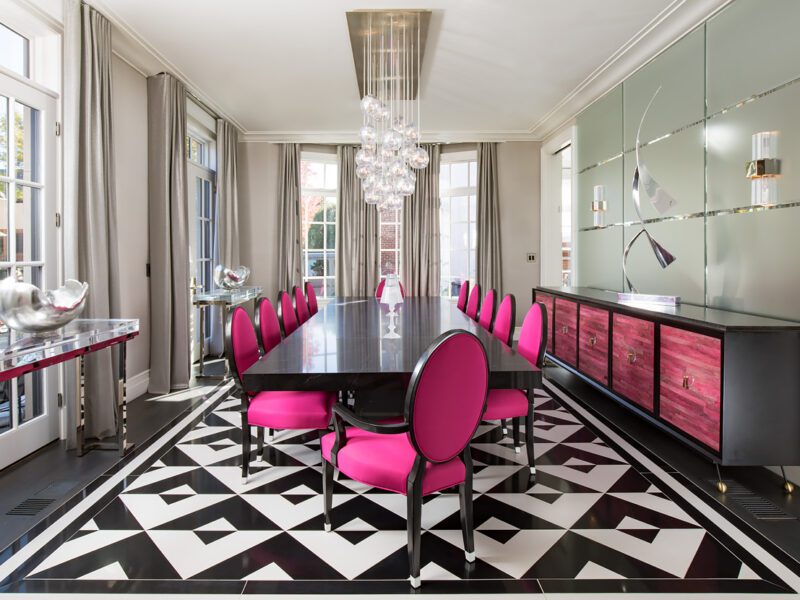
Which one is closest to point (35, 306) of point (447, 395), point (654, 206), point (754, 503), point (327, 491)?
point (327, 491)

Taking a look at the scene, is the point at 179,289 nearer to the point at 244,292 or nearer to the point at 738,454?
the point at 244,292

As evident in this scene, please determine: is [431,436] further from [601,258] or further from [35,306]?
[601,258]

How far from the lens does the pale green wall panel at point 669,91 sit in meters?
3.53

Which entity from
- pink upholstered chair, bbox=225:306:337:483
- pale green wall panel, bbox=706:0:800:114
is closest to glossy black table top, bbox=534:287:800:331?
pale green wall panel, bbox=706:0:800:114

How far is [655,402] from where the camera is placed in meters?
3.11

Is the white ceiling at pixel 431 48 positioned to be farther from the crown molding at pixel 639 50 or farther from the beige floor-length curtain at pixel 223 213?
the beige floor-length curtain at pixel 223 213

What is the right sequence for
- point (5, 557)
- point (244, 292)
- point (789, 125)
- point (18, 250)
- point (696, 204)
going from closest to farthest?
point (5, 557) < point (789, 125) < point (18, 250) < point (696, 204) < point (244, 292)

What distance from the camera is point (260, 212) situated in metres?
7.29

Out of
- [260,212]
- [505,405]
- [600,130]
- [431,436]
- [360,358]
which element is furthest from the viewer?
[260,212]

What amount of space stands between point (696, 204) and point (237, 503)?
11.3 feet

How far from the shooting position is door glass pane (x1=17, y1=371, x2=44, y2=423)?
3041 mm

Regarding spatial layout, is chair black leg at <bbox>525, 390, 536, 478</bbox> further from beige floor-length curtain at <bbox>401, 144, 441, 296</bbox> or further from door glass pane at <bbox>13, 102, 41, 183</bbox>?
beige floor-length curtain at <bbox>401, 144, 441, 296</bbox>

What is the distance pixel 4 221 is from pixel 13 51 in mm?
1045

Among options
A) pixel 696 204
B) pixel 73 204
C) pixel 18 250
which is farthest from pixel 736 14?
pixel 18 250
